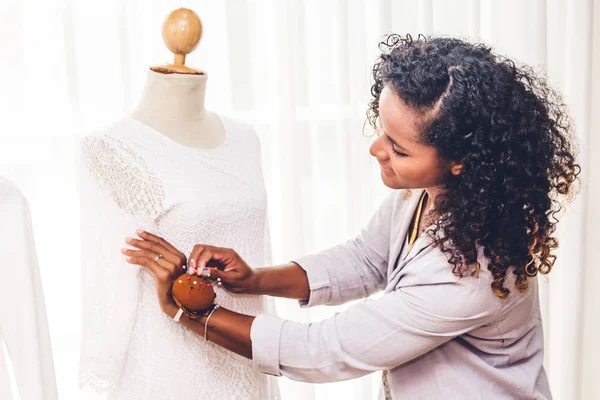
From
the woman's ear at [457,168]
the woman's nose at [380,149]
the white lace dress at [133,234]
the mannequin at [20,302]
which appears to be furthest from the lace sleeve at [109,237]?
the woman's ear at [457,168]

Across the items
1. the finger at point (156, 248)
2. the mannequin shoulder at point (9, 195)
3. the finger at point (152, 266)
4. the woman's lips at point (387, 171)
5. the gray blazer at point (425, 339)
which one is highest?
the mannequin shoulder at point (9, 195)

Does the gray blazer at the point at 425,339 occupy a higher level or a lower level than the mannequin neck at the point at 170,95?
lower

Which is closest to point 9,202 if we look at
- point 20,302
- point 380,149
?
point 20,302

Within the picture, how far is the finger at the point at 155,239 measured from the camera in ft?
4.06

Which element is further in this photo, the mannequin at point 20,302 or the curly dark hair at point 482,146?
the curly dark hair at point 482,146

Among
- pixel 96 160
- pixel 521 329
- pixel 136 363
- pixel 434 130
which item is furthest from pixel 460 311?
pixel 96 160

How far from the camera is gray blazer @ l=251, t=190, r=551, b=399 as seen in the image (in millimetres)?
1334

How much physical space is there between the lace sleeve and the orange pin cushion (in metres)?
0.08

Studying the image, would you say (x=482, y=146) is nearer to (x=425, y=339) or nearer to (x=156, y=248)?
(x=425, y=339)

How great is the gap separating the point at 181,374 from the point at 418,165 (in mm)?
542

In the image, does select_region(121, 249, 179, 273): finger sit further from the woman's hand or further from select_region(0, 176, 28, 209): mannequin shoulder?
select_region(0, 176, 28, 209): mannequin shoulder

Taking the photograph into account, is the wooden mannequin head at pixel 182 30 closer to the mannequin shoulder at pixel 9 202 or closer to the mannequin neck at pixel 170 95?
the mannequin neck at pixel 170 95

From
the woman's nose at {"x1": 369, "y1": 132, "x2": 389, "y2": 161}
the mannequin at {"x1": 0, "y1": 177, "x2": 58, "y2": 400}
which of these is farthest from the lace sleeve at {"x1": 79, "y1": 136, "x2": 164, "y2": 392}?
the woman's nose at {"x1": 369, "y1": 132, "x2": 389, "y2": 161}

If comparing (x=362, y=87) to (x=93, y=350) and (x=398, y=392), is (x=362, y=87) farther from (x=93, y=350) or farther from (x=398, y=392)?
(x=93, y=350)
